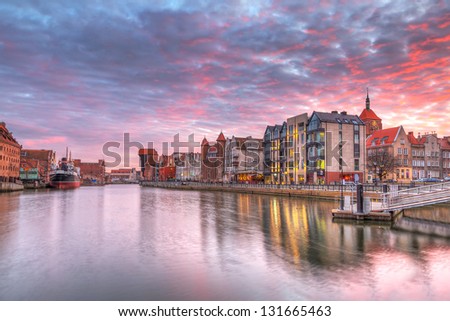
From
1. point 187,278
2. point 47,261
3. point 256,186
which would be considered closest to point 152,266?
point 187,278

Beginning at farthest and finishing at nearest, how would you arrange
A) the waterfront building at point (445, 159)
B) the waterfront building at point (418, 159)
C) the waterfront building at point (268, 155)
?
the waterfront building at point (268, 155)
the waterfront building at point (445, 159)
the waterfront building at point (418, 159)

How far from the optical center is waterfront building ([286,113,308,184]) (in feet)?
324

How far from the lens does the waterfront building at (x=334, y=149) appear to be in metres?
91.2

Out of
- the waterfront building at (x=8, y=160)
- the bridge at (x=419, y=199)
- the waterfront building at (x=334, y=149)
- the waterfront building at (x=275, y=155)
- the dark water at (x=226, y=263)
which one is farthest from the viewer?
the waterfront building at (x=275, y=155)

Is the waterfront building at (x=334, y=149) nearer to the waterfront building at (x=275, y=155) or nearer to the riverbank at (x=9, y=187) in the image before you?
the waterfront building at (x=275, y=155)

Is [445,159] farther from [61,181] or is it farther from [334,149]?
[61,181]

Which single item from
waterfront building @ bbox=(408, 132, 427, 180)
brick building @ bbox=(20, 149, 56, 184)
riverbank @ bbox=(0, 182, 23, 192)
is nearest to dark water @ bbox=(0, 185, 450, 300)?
waterfront building @ bbox=(408, 132, 427, 180)

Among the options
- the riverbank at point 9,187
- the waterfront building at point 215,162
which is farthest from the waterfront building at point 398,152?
the riverbank at point 9,187

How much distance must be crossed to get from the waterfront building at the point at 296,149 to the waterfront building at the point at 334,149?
2605mm

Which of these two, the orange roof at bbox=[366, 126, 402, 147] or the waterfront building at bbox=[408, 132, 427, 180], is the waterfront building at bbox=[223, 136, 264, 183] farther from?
the waterfront building at bbox=[408, 132, 427, 180]

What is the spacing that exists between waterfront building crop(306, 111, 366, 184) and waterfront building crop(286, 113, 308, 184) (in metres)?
2.60
